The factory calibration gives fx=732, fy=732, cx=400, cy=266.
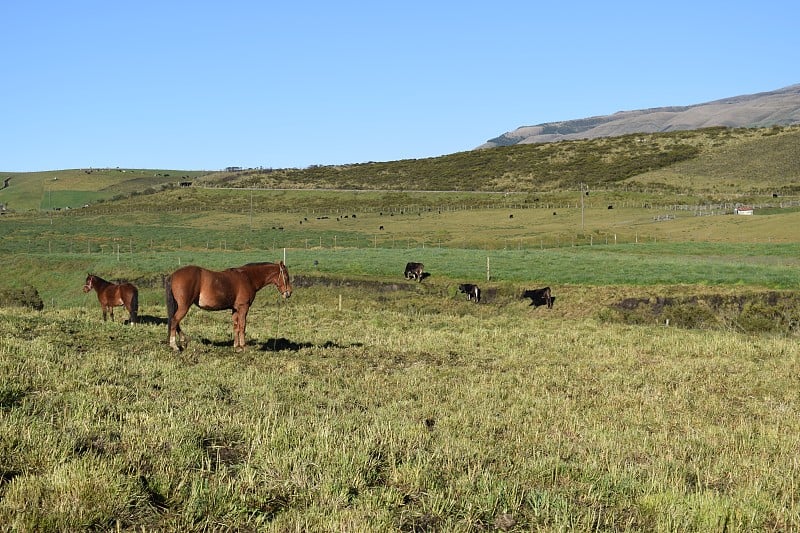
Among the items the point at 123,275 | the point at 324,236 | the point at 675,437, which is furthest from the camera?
Result: the point at 324,236

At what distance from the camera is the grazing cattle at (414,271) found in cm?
4109

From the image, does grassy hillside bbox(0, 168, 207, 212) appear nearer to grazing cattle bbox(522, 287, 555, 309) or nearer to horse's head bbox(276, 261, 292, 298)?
grazing cattle bbox(522, 287, 555, 309)

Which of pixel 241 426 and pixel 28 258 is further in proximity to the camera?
pixel 28 258

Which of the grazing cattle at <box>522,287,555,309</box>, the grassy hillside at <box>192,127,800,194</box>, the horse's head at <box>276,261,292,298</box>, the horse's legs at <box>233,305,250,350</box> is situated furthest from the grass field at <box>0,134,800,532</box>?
the grassy hillside at <box>192,127,800,194</box>

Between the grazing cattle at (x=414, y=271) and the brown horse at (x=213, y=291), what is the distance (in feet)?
81.3

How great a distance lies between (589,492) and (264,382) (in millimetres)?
6570

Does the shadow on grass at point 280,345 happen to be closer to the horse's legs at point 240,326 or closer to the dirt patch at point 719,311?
the horse's legs at point 240,326

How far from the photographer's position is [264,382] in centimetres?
1192

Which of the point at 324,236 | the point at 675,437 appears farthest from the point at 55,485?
the point at 324,236

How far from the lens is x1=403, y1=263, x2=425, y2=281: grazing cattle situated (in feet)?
135

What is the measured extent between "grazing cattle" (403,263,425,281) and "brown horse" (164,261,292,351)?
2479 cm

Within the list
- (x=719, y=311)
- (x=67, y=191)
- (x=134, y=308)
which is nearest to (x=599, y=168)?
(x=719, y=311)

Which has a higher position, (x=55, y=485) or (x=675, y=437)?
(x=55, y=485)

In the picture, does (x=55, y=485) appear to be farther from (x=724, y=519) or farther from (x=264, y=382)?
(x=264, y=382)
